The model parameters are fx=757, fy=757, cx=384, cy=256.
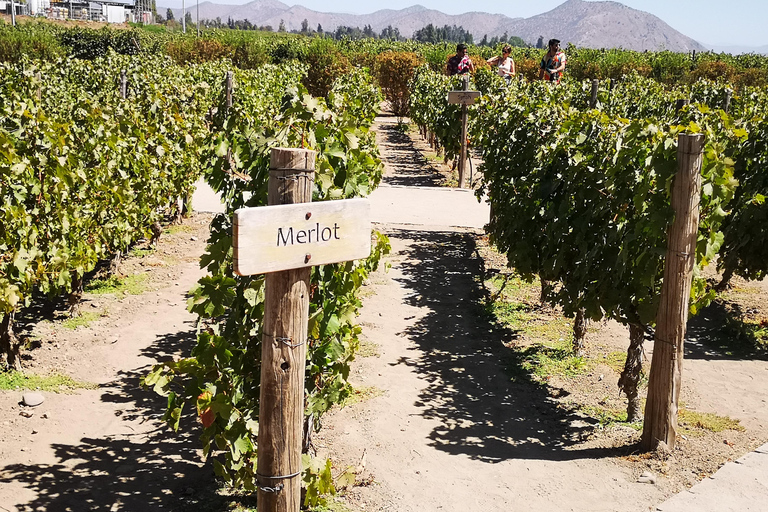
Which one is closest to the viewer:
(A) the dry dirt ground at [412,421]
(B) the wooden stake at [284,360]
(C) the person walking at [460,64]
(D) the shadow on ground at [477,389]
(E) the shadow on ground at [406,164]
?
(B) the wooden stake at [284,360]

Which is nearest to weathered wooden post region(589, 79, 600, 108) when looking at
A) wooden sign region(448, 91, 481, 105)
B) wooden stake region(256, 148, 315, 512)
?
wooden sign region(448, 91, 481, 105)

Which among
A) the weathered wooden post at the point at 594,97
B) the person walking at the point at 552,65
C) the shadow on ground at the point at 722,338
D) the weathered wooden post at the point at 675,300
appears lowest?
the shadow on ground at the point at 722,338

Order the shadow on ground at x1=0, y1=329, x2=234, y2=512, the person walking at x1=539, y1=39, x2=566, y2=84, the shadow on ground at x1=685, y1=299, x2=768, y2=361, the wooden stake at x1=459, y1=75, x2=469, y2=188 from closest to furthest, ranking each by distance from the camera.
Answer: the shadow on ground at x1=0, y1=329, x2=234, y2=512, the shadow on ground at x1=685, y1=299, x2=768, y2=361, the wooden stake at x1=459, y1=75, x2=469, y2=188, the person walking at x1=539, y1=39, x2=566, y2=84

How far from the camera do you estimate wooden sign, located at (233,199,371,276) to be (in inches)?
93.6

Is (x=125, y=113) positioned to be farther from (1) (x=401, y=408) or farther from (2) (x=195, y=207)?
(1) (x=401, y=408)

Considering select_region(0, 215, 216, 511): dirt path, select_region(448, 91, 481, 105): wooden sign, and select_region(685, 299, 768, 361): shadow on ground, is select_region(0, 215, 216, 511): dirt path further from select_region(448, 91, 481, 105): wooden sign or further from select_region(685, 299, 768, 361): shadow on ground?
select_region(448, 91, 481, 105): wooden sign

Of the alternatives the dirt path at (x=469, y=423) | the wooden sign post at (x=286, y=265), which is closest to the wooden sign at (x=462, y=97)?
the dirt path at (x=469, y=423)

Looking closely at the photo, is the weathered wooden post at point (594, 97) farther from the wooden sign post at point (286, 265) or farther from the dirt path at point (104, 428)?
the wooden sign post at point (286, 265)

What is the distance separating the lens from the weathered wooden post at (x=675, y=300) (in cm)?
409

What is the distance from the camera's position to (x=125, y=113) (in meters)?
7.59

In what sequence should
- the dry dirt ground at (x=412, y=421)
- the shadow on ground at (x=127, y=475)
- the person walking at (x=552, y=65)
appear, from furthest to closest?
the person walking at (x=552, y=65) < the dry dirt ground at (x=412, y=421) < the shadow on ground at (x=127, y=475)

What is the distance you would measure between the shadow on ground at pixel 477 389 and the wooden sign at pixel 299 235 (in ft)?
7.39

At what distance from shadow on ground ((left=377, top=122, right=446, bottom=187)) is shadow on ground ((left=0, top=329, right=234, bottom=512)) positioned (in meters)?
9.21

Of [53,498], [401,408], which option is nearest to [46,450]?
[53,498]
